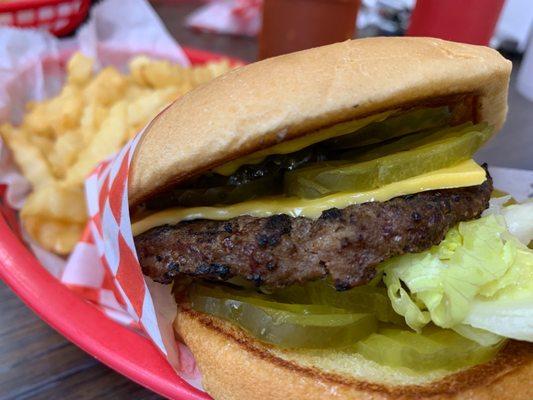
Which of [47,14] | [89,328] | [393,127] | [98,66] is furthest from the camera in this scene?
[98,66]

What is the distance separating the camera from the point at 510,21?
4133 millimetres

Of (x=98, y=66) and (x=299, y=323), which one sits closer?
(x=299, y=323)

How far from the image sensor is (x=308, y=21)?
2.88m

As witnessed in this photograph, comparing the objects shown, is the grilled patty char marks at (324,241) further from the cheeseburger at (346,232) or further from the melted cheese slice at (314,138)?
the melted cheese slice at (314,138)

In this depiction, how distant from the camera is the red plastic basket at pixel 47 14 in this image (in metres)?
2.47

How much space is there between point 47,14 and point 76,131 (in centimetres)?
83

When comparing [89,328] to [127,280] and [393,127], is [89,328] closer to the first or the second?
[127,280]

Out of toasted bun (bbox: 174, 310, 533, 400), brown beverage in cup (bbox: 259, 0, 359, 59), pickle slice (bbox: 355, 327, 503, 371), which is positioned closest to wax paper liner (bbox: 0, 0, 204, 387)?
toasted bun (bbox: 174, 310, 533, 400)

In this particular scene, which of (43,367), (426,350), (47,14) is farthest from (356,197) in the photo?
(47,14)

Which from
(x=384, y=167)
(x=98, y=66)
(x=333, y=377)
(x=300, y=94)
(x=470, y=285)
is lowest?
(x=98, y=66)

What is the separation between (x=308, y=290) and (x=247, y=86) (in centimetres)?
43

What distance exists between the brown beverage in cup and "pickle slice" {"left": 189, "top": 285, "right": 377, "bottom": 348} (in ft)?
6.70

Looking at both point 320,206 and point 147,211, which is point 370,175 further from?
point 147,211

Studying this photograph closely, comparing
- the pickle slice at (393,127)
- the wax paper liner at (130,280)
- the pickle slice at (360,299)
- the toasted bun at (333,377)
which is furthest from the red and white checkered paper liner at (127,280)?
the pickle slice at (393,127)
